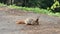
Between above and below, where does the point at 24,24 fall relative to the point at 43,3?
above

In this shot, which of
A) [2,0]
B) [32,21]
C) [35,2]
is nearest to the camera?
[32,21]

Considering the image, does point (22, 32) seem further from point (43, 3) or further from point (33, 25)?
point (43, 3)

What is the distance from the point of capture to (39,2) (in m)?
34.8

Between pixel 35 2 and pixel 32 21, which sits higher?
pixel 32 21

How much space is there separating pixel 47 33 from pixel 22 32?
3.06 ft

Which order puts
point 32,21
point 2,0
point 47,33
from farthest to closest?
1. point 2,0
2. point 32,21
3. point 47,33

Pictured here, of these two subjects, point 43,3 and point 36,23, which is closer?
point 36,23

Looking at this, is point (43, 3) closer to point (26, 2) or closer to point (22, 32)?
point (26, 2)

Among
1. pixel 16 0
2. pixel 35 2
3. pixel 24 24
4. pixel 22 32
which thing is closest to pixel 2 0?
pixel 16 0

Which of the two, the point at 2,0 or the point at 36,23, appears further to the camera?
the point at 2,0

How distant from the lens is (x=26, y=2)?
32.8m

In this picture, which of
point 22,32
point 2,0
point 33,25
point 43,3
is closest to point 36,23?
point 33,25

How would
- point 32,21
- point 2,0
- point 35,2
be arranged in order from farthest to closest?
point 35,2
point 2,0
point 32,21

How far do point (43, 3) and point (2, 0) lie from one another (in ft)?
20.3
